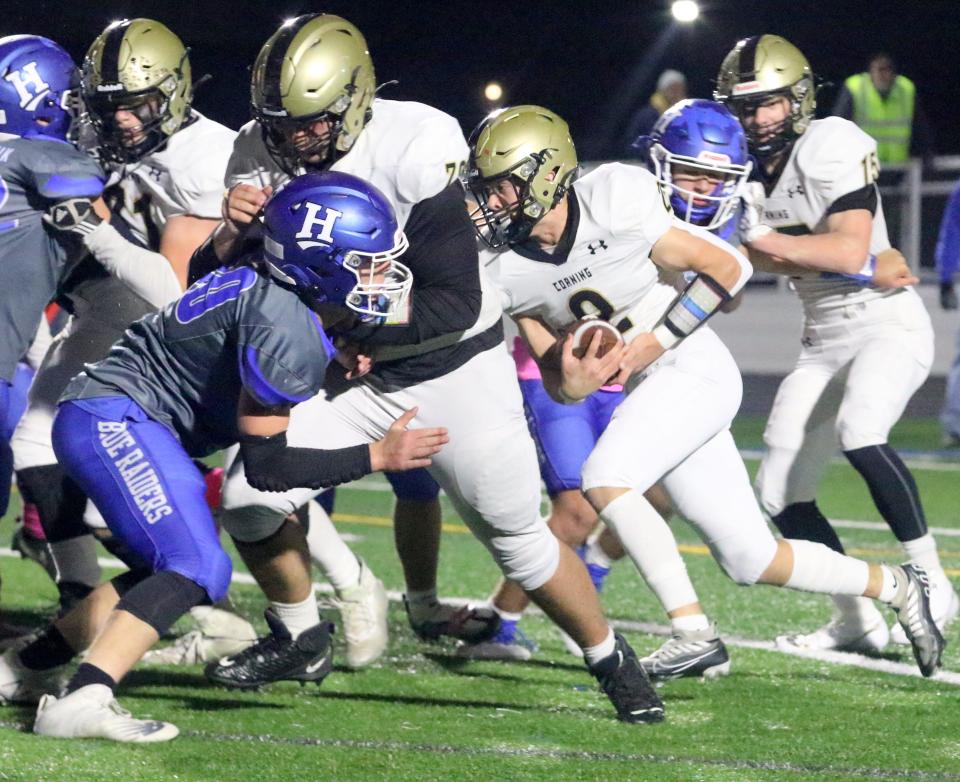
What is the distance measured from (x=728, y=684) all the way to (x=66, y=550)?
68.5 inches

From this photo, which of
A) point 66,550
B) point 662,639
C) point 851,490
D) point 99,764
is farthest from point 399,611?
point 851,490

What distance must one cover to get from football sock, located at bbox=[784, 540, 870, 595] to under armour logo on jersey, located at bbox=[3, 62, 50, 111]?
214 centimetres

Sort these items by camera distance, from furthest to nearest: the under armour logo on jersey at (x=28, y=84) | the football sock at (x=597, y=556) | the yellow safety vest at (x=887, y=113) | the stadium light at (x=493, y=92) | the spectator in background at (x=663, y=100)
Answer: the stadium light at (x=493, y=92), the yellow safety vest at (x=887, y=113), the spectator in background at (x=663, y=100), the football sock at (x=597, y=556), the under armour logo on jersey at (x=28, y=84)

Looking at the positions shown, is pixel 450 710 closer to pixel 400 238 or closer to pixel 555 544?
pixel 555 544

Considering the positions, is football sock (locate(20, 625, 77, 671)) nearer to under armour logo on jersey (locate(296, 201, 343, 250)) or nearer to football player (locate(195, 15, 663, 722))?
football player (locate(195, 15, 663, 722))

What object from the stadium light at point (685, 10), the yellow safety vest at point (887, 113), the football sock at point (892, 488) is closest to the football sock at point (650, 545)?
the football sock at point (892, 488)

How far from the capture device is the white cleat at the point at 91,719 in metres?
3.22

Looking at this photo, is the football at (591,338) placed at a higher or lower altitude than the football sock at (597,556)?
higher

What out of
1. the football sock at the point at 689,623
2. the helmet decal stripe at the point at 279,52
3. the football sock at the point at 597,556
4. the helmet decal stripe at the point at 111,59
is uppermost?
the helmet decal stripe at the point at 279,52

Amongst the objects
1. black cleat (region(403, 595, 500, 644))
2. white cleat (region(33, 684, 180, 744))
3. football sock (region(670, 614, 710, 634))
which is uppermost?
white cleat (region(33, 684, 180, 744))

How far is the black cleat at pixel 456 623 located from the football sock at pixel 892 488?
1.08m

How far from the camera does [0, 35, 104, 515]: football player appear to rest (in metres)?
3.78

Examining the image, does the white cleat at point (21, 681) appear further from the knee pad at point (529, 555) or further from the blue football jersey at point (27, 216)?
the knee pad at point (529, 555)

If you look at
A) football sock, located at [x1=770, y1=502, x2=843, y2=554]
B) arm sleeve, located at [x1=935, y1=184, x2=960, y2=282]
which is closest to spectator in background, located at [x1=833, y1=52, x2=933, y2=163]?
arm sleeve, located at [x1=935, y1=184, x2=960, y2=282]
